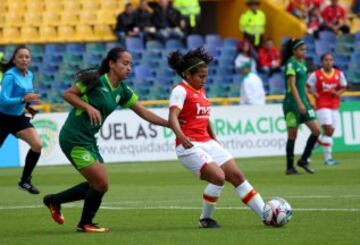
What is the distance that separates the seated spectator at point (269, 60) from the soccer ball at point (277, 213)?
20738mm

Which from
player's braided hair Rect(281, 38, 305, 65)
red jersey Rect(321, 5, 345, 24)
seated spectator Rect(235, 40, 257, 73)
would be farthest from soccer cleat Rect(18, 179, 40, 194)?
red jersey Rect(321, 5, 345, 24)

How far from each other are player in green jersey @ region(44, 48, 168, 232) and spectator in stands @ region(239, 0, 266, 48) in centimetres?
2143

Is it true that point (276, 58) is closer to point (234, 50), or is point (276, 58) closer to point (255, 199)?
point (234, 50)

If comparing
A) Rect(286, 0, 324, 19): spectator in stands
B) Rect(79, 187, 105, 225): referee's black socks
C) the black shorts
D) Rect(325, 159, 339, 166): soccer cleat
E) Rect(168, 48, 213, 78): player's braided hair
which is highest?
Rect(168, 48, 213, 78): player's braided hair

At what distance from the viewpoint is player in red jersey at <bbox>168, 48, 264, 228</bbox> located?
41.4 ft

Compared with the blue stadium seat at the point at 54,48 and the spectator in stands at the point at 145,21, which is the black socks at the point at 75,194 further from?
the spectator in stands at the point at 145,21

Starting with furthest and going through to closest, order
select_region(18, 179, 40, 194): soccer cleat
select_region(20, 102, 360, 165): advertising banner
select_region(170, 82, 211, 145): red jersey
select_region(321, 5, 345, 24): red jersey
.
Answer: select_region(321, 5, 345, 24): red jersey → select_region(20, 102, 360, 165): advertising banner → select_region(18, 179, 40, 194): soccer cleat → select_region(170, 82, 211, 145): red jersey

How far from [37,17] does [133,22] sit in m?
2.82

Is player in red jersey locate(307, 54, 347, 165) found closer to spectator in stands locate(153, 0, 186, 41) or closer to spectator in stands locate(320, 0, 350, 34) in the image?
spectator in stands locate(153, 0, 186, 41)

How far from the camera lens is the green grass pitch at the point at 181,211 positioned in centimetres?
1177

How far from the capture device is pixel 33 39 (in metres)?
32.9

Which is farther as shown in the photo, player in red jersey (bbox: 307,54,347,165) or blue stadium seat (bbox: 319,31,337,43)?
blue stadium seat (bbox: 319,31,337,43)

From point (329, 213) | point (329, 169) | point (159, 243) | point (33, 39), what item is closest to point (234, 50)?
point (33, 39)

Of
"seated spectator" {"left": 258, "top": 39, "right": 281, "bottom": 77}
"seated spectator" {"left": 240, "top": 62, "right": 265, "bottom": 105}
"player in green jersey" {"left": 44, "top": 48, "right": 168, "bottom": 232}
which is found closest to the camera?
"player in green jersey" {"left": 44, "top": 48, "right": 168, "bottom": 232}
